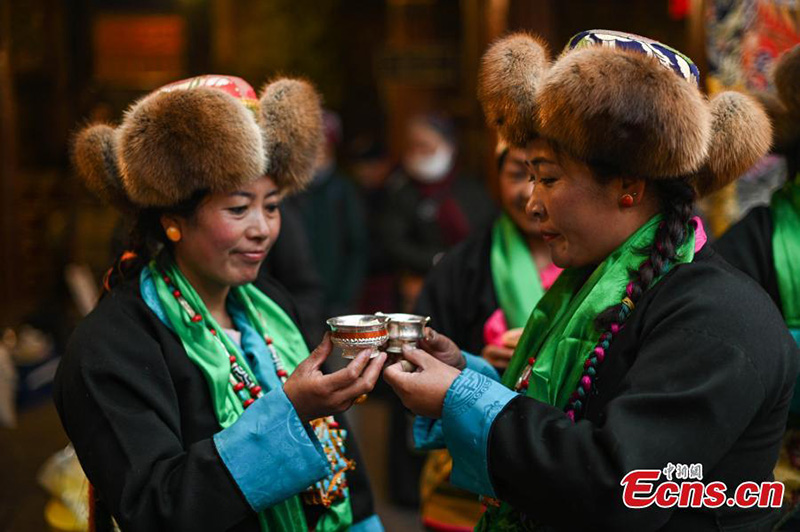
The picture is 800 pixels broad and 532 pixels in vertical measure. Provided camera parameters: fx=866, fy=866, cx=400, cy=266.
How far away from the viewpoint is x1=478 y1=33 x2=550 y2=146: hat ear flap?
202cm

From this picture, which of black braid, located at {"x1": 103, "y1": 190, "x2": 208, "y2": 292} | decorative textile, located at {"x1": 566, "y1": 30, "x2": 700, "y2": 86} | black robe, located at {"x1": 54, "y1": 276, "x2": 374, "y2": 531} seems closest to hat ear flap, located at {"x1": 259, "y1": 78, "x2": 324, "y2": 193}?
black braid, located at {"x1": 103, "y1": 190, "x2": 208, "y2": 292}

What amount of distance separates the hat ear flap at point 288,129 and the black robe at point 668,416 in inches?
38.2

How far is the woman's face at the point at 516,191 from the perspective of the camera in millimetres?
3160

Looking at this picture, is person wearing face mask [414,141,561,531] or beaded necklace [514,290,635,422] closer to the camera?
beaded necklace [514,290,635,422]

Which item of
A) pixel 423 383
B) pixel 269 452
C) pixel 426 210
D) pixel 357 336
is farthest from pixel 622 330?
pixel 426 210

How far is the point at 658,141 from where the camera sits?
1.78 m

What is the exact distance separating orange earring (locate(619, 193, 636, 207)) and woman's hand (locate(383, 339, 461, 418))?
0.53 metres

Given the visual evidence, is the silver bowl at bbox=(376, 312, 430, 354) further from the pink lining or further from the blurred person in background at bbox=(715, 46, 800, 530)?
the blurred person in background at bbox=(715, 46, 800, 530)

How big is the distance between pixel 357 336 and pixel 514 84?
69 cm

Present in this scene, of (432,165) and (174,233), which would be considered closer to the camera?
(174,233)

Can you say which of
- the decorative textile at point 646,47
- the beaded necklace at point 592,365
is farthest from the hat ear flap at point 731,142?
the beaded necklace at point 592,365

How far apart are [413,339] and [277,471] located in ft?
1.46

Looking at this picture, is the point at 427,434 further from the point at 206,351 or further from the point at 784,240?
the point at 784,240

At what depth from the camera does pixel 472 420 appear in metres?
1.87
